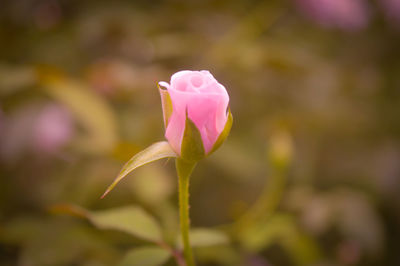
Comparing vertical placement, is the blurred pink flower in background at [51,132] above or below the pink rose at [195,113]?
below

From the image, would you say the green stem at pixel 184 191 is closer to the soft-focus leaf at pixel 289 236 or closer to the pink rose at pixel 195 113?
the pink rose at pixel 195 113

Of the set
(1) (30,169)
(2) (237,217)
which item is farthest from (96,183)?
(2) (237,217)

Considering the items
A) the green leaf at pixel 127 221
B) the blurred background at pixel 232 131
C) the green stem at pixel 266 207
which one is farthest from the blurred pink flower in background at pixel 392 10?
the green leaf at pixel 127 221

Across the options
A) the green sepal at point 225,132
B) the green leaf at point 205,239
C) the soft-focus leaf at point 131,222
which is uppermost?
the green sepal at point 225,132

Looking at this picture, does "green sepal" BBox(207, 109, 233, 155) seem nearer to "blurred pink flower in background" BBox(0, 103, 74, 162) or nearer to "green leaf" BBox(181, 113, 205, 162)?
"green leaf" BBox(181, 113, 205, 162)

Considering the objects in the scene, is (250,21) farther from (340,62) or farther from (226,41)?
(340,62)

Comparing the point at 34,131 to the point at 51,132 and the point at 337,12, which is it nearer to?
the point at 51,132
